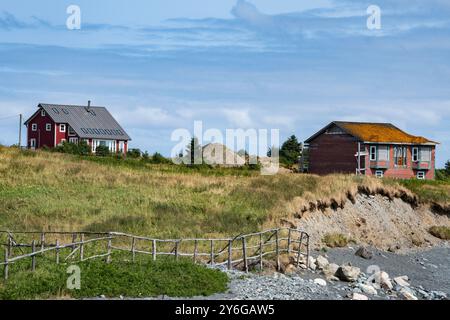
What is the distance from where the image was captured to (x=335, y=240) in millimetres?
48344

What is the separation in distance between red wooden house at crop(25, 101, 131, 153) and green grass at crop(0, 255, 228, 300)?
6532 centimetres

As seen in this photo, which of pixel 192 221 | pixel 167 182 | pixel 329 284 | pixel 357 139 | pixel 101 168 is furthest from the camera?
pixel 357 139

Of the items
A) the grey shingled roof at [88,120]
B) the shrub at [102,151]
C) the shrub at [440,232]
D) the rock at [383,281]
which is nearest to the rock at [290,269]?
the rock at [383,281]

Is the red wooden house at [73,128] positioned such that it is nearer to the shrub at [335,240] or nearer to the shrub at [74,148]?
the shrub at [74,148]

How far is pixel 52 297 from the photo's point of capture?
26.3 metres

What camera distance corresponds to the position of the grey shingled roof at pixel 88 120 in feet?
320

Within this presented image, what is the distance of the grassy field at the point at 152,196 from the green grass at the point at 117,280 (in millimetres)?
11502

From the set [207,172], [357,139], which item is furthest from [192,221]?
[357,139]

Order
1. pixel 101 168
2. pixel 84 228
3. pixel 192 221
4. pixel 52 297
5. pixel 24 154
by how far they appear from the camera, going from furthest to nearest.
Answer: pixel 24 154
pixel 101 168
pixel 192 221
pixel 84 228
pixel 52 297

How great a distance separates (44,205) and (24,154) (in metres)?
20.9
